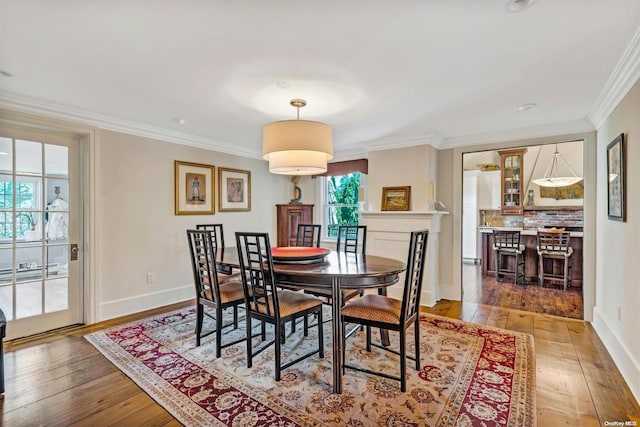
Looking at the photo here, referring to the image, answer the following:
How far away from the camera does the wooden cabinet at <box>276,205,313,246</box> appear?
5422mm

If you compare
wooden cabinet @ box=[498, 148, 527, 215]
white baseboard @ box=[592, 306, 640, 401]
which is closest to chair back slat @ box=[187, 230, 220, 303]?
white baseboard @ box=[592, 306, 640, 401]

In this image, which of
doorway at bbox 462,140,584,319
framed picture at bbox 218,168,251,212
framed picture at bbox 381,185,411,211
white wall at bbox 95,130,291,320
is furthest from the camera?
framed picture at bbox 218,168,251,212

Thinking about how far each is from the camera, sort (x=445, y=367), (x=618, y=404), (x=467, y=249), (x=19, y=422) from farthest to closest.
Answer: (x=467, y=249) < (x=445, y=367) < (x=618, y=404) < (x=19, y=422)

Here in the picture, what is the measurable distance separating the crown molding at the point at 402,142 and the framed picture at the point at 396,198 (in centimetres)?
57

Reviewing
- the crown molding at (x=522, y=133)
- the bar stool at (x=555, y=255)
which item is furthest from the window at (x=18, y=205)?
the bar stool at (x=555, y=255)

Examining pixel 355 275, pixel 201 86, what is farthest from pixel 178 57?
pixel 355 275

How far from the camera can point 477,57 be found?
211cm

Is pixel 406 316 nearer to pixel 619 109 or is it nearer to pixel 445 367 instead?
pixel 445 367

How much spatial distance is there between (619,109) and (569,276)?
3667 mm

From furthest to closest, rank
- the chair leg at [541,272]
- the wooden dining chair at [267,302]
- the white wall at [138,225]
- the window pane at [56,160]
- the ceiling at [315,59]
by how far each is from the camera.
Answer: the chair leg at [541,272] → the white wall at [138,225] → the window pane at [56,160] → the wooden dining chair at [267,302] → the ceiling at [315,59]

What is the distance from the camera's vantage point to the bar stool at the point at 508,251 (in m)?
5.57

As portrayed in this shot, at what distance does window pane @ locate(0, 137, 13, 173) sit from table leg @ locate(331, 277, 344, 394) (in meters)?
3.22

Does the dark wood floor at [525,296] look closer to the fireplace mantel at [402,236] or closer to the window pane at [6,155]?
the fireplace mantel at [402,236]

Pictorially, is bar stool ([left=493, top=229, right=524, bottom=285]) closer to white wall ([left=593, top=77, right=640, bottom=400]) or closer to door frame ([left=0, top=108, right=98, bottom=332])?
white wall ([left=593, top=77, right=640, bottom=400])
